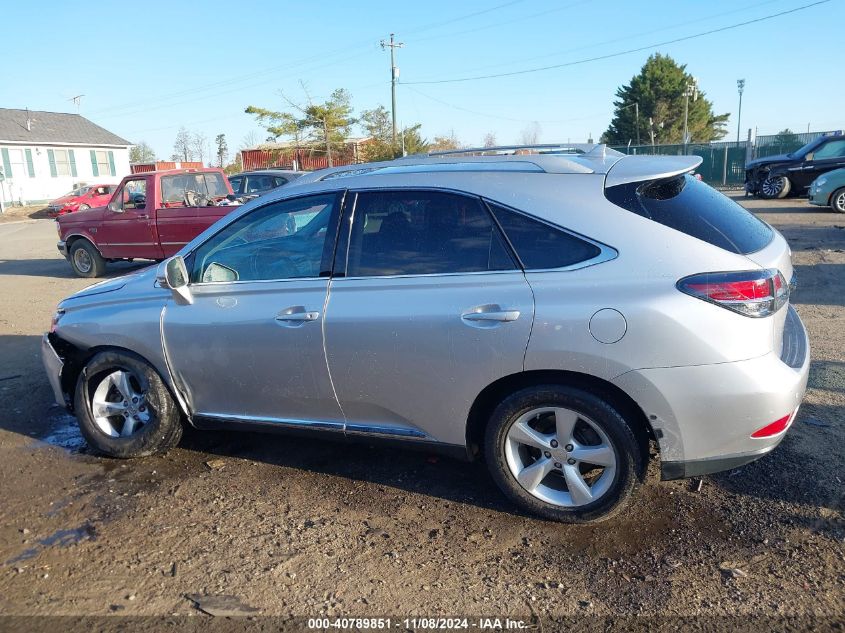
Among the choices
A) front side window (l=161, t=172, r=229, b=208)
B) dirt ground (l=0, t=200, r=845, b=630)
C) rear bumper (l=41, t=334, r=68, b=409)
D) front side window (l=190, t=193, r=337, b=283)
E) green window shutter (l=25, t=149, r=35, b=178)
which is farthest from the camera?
green window shutter (l=25, t=149, r=35, b=178)

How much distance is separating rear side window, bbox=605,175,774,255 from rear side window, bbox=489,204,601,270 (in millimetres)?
287

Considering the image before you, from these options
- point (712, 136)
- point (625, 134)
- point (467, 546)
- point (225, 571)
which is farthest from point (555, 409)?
point (712, 136)

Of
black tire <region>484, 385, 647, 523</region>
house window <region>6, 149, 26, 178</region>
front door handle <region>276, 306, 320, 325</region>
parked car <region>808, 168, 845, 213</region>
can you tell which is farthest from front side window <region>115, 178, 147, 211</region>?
house window <region>6, 149, 26, 178</region>

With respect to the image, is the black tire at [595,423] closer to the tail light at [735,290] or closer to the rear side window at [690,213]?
the tail light at [735,290]

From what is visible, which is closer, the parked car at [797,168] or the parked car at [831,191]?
the parked car at [831,191]

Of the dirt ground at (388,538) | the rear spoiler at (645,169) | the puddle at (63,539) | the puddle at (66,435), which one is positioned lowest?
the puddle at (66,435)

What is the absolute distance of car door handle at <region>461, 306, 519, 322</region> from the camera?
319cm

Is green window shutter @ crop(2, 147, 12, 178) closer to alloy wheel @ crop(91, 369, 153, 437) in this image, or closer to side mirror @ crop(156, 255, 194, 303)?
alloy wheel @ crop(91, 369, 153, 437)

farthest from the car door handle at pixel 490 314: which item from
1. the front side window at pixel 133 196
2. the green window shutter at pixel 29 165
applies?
the green window shutter at pixel 29 165

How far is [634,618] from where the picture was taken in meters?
2.72

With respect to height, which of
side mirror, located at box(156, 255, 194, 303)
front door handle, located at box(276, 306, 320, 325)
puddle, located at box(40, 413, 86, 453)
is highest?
side mirror, located at box(156, 255, 194, 303)

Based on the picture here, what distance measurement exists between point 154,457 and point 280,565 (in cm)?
169

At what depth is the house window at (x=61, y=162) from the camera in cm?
4184

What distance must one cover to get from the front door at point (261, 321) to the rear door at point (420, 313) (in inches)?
5.4
